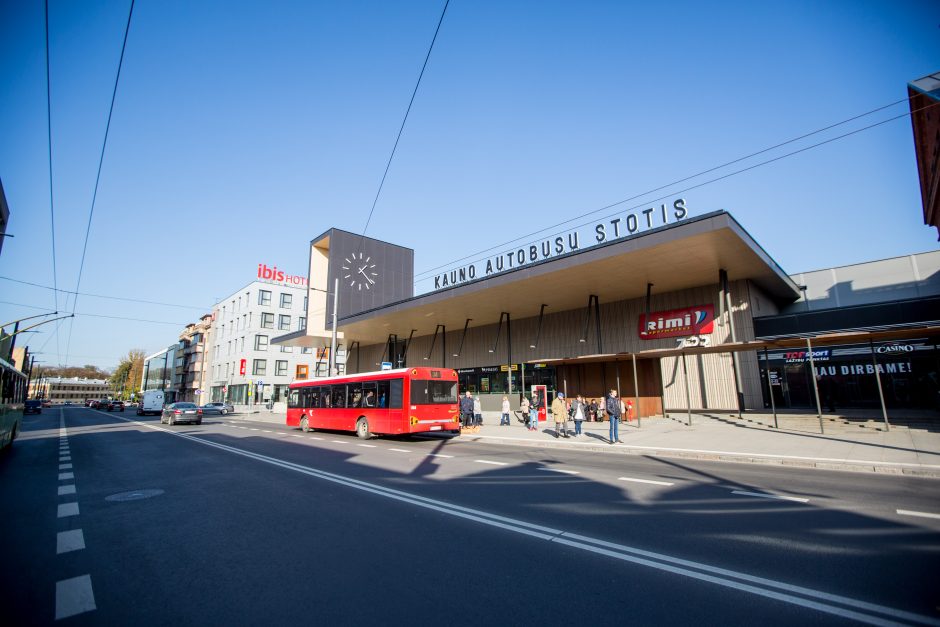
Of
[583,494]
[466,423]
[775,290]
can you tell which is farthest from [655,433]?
[775,290]

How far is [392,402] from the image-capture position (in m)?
16.6

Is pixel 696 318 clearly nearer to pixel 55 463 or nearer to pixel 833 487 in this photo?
pixel 833 487

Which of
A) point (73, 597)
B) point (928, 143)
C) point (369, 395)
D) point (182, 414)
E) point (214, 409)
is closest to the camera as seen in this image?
point (73, 597)

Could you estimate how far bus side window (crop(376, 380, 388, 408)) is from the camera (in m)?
→ 17.0

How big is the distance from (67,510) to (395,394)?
10450 millimetres

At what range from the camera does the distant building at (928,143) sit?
14931 mm

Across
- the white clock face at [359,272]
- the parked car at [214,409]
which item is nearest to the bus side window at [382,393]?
the white clock face at [359,272]

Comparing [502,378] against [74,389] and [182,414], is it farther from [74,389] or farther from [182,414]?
[74,389]

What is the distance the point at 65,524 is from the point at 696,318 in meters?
24.2

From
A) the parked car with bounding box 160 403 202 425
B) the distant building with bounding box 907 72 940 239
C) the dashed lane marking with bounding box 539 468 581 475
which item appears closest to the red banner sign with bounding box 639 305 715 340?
the distant building with bounding box 907 72 940 239

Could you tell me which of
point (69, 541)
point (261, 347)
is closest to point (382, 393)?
point (69, 541)

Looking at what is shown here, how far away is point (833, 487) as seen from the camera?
24.9ft

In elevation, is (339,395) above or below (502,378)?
below

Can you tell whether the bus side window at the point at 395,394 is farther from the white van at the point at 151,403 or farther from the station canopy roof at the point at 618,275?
the white van at the point at 151,403
